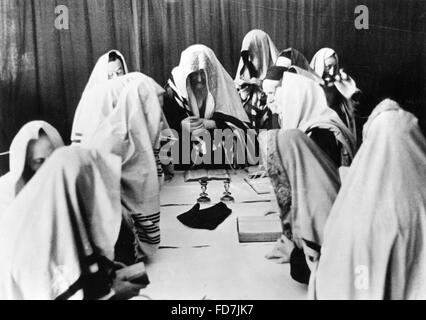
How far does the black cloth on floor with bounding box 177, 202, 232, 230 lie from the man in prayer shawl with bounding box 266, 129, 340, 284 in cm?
31

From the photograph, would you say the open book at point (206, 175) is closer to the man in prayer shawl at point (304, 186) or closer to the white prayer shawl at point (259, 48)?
the man in prayer shawl at point (304, 186)

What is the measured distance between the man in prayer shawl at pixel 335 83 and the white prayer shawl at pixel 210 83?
0.40 m

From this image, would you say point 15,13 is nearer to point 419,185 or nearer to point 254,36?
point 254,36

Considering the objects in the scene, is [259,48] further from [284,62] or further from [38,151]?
[38,151]

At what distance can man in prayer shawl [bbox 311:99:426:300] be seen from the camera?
1584 millimetres

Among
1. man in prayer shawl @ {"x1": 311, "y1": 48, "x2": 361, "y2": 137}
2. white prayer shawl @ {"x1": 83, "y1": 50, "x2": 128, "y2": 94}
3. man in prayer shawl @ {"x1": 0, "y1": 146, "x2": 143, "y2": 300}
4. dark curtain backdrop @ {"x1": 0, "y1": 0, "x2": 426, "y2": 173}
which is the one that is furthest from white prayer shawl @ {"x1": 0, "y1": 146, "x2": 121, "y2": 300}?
man in prayer shawl @ {"x1": 311, "y1": 48, "x2": 361, "y2": 137}

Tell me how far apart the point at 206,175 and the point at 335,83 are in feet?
2.46

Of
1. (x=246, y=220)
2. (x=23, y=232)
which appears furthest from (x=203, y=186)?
(x=23, y=232)

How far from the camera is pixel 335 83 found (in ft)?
6.34

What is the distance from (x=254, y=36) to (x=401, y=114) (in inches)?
28.5

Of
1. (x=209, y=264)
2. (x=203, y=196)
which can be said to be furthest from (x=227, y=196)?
(x=209, y=264)

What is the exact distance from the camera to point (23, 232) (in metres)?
1.60

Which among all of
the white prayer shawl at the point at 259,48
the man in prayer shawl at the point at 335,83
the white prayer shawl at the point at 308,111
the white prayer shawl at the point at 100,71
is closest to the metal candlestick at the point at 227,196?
the white prayer shawl at the point at 308,111

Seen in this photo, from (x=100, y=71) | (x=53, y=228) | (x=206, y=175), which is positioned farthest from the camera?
(x=206, y=175)
